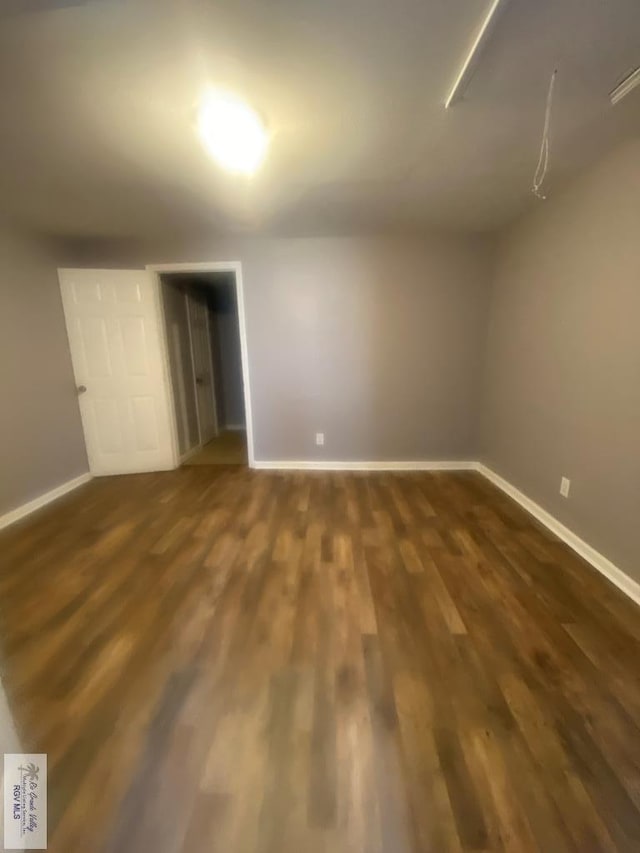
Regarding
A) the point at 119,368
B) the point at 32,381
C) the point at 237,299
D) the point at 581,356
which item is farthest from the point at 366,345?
the point at 32,381

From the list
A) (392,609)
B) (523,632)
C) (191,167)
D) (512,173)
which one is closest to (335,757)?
(392,609)

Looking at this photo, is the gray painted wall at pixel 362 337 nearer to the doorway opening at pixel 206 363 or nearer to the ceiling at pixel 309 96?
the doorway opening at pixel 206 363

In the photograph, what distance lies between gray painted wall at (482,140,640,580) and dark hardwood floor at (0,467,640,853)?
492 millimetres

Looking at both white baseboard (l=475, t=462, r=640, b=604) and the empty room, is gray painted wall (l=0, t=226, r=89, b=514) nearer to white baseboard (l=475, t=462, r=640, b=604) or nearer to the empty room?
the empty room

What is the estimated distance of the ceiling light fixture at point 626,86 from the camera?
4.73 feet

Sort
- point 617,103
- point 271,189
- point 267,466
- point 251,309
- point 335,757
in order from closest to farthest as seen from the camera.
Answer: point 335,757 → point 617,103 → point 271,189 → point 251,309 → point 267,466

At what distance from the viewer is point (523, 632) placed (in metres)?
1.74

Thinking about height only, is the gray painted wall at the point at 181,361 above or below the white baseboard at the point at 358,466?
above

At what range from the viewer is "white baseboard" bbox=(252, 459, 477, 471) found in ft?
12.9

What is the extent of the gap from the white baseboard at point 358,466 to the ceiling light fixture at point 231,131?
9.00 ft

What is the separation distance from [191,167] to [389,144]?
1.15m

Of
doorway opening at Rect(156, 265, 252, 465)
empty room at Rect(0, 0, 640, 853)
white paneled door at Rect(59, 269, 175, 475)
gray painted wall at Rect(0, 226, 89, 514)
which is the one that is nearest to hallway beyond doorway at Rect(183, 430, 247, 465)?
doorway opening at Rect(156, 265, 252, 465)

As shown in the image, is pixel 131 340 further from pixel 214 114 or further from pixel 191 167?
pixel 214 114

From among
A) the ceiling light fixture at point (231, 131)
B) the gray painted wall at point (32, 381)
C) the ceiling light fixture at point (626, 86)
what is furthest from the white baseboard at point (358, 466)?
the ceiling light fixture at point (626, 86)
